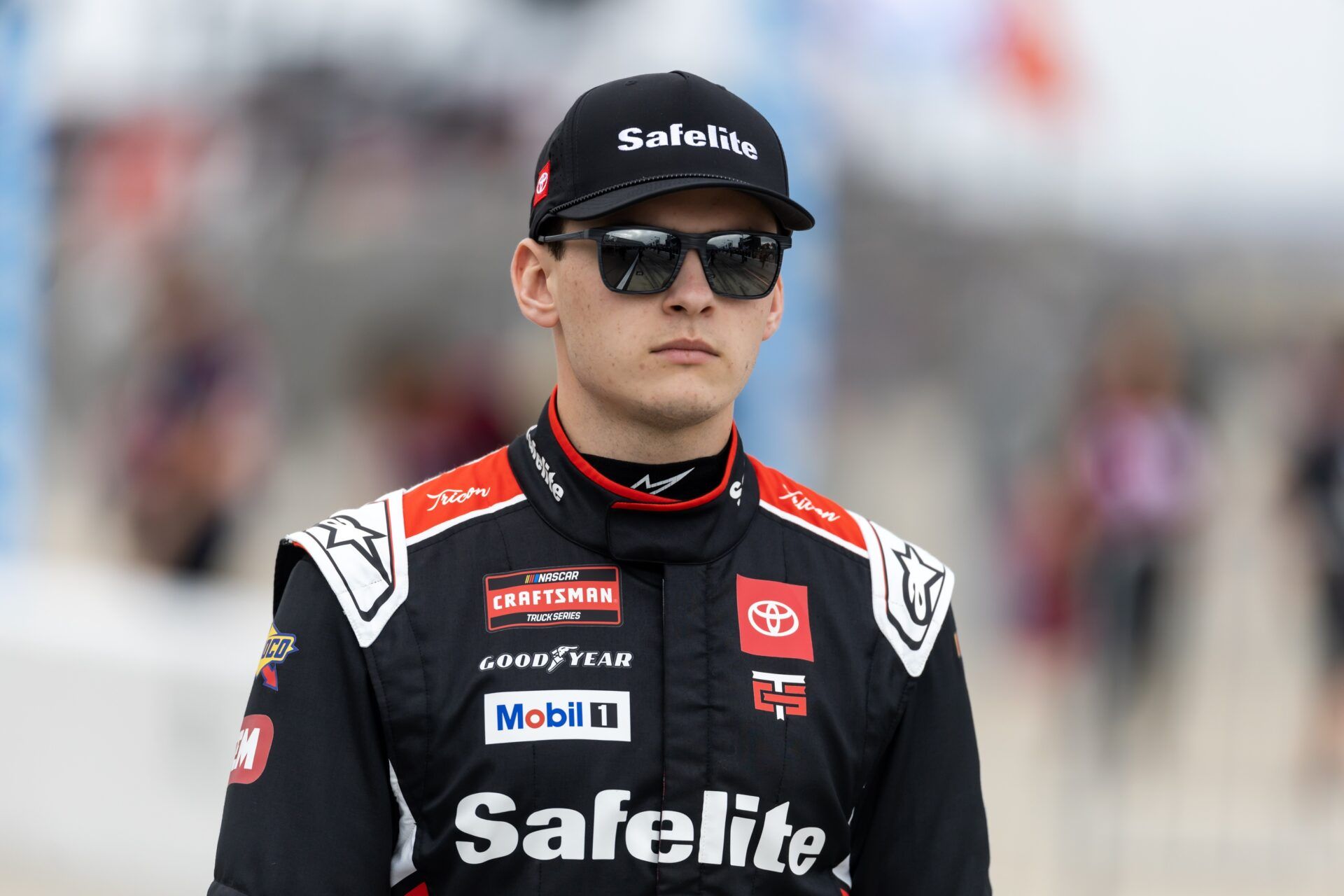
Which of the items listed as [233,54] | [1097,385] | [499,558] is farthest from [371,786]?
[233,54]

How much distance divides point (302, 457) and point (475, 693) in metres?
23.7

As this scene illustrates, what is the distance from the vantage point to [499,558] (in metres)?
2.33

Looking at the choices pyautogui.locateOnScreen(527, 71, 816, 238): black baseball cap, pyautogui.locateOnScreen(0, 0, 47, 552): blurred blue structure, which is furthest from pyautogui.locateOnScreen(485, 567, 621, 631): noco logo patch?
pyautogui.locateOnScreen(0, 0, 47, 552): blurred blue structure

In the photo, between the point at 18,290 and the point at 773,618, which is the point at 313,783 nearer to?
the point at 773,618

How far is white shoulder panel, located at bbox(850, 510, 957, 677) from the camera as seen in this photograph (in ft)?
7.88

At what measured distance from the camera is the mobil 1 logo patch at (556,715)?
2.19m

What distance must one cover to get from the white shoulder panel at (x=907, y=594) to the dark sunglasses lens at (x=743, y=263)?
0.42m

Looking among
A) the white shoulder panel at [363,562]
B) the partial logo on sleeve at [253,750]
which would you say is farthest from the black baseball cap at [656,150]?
the partial logo on sleeve at [253,750]

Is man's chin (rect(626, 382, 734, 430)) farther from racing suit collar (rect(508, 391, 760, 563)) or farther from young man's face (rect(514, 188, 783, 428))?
racing suit collar (rect(508, 391, 760, 563))

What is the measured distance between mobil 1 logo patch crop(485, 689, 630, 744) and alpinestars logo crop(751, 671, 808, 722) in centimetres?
18

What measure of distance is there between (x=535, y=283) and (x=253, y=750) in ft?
2.45

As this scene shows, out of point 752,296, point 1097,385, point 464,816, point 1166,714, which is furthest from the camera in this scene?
point 1097,385

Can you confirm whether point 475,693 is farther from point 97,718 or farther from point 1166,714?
point 1166,714

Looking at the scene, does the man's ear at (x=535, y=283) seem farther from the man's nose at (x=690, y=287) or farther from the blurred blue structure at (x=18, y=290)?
the blurred blue structure at (x=18, y=290)
